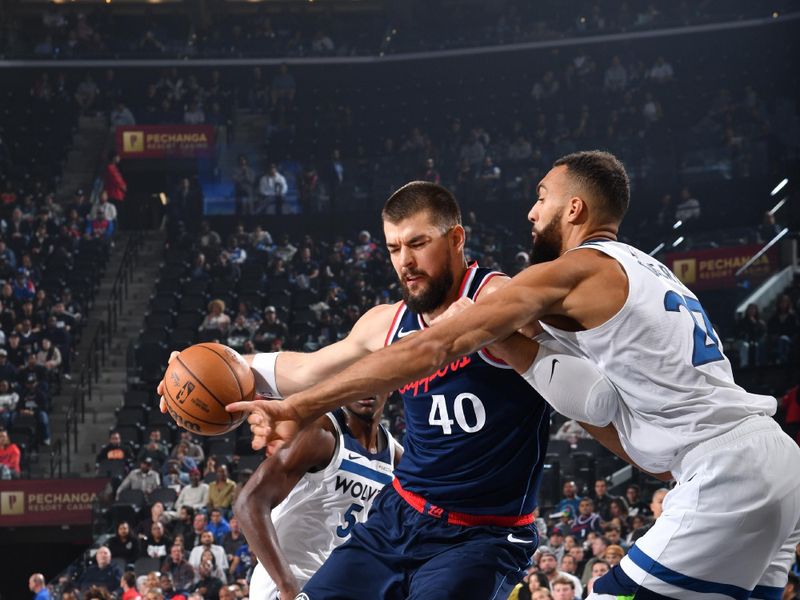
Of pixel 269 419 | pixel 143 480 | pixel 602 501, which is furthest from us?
pixel 143 480

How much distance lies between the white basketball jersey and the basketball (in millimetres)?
1337

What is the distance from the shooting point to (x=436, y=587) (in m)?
3.99

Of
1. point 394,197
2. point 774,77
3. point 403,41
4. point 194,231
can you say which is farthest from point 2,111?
point 394,197

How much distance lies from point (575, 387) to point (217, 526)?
9.76 metres

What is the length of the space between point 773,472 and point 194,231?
19.4 m

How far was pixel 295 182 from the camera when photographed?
2233cm

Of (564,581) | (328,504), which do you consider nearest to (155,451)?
(564,581)

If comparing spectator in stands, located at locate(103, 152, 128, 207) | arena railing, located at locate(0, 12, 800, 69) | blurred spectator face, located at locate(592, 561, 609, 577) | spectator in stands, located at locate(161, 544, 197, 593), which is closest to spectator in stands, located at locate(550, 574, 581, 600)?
blurred spectator face, located at locate(592, 561, 609, 577)

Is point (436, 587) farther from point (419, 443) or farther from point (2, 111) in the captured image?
point (2, 111)

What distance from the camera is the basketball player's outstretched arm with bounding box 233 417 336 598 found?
204 inches

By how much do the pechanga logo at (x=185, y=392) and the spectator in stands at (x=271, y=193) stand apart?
59.0 feet

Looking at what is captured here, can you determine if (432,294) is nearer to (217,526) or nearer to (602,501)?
(602,501)

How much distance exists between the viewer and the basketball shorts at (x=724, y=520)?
11.6ft

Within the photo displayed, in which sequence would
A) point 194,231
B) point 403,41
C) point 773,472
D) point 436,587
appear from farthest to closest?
point 403,41 → point 194,231 → point 436,587 → point 773,472
